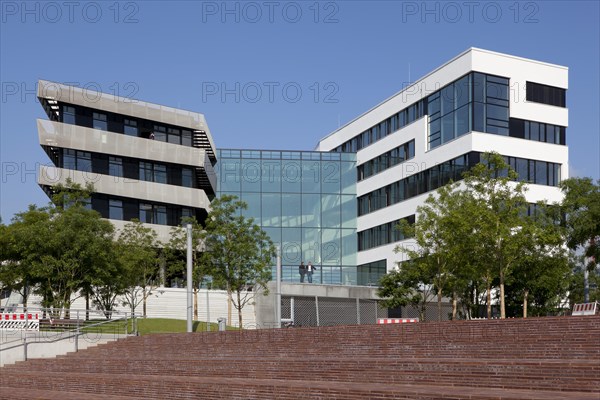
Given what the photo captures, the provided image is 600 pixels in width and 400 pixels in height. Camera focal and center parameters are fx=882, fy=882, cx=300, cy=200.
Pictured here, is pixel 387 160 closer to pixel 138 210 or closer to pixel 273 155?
pixel 273 155

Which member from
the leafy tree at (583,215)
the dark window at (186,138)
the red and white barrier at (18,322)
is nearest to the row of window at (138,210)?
the dark window at (186,138)

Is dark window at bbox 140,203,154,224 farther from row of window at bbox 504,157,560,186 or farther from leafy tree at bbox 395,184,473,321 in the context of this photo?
row of window at bbox 504,157,560,186

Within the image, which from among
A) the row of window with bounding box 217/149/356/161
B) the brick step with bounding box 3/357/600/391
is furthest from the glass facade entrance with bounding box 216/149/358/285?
the brick step with bounding box 3/357/600/391

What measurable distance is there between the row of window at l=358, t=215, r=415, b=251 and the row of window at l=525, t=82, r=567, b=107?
10410 millimetres

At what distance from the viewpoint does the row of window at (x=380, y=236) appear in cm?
5738

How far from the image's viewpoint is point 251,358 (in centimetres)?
2323

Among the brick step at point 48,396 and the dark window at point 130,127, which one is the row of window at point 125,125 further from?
the brick step at point 48,396

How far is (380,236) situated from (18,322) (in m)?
31.8

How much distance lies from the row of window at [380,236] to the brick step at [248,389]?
3517 cm

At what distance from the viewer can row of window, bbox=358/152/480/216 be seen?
5028cm

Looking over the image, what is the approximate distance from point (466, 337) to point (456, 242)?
16.4m

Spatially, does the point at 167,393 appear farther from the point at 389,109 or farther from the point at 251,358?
the point at 389,109

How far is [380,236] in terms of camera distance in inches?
2360

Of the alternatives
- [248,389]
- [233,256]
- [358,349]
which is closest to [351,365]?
[248,389]
